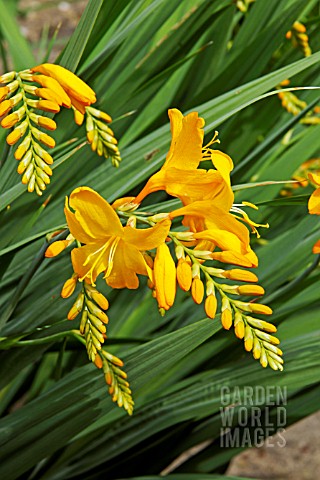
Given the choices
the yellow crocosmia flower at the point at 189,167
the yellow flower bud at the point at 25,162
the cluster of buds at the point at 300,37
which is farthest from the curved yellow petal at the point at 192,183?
the cluster of buds at the point at 300,37

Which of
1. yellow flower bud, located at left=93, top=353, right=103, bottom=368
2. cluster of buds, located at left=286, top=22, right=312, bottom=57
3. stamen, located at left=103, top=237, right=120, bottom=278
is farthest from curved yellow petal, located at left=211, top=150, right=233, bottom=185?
cluster of buds, located at left=286, top=22, right=312, bottom=57

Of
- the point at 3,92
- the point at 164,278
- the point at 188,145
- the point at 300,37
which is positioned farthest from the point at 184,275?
the point at 300,37

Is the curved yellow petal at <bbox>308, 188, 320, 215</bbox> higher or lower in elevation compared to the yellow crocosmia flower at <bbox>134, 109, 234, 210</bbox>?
lower

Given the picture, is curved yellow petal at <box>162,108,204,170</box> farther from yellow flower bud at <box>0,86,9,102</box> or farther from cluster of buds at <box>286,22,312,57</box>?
cluster of buds at <box>286,22,312,57</box>

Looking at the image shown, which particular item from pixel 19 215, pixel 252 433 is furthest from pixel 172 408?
pixel 19 215

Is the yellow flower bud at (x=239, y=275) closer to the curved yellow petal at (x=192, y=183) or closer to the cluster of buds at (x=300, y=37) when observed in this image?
the curved yellow petal at (x=192, y=183)
